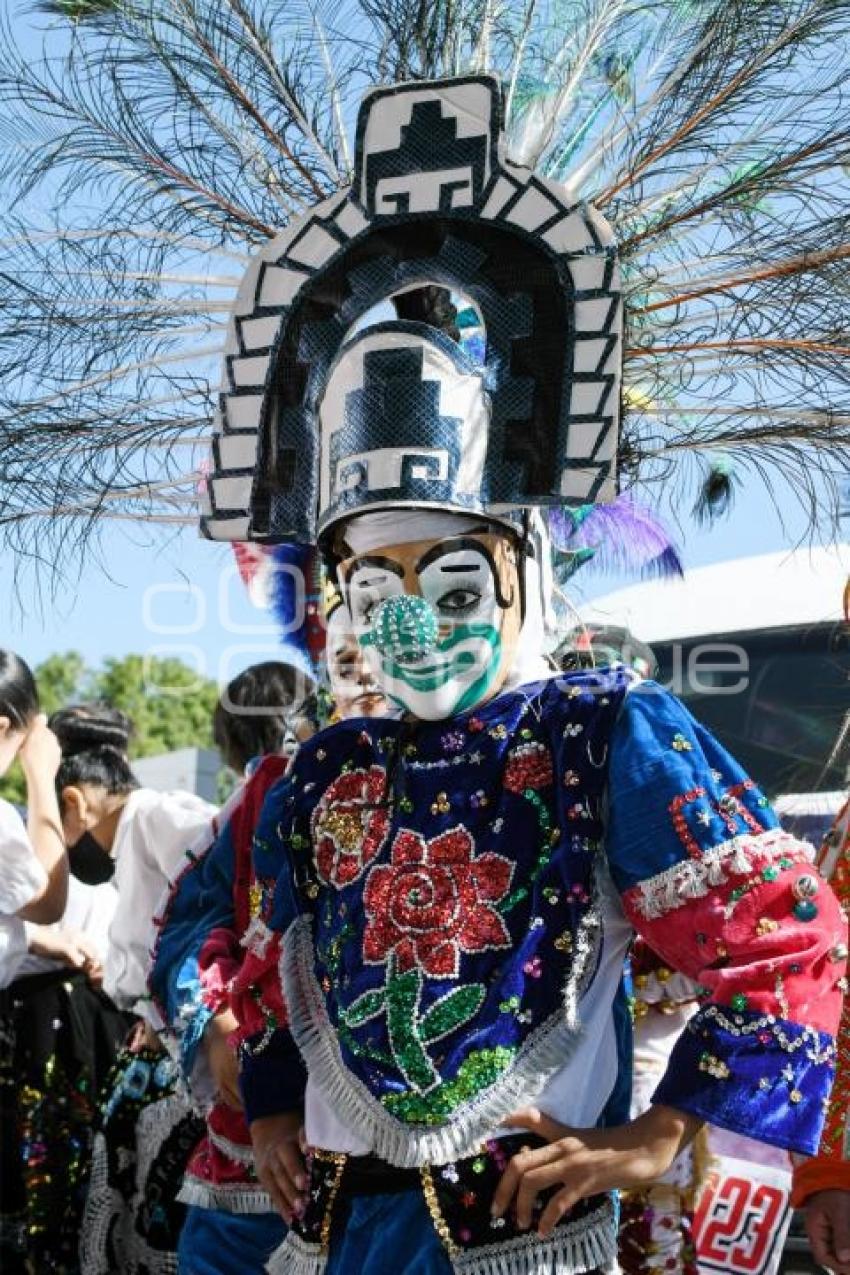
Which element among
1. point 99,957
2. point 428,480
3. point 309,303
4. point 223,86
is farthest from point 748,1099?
point 99,957

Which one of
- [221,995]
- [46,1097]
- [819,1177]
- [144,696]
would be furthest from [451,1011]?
[144,696]

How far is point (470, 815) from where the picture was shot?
7.74 ft

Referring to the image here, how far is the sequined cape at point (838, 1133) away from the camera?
262cm

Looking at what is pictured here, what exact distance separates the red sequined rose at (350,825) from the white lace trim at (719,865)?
0.45m

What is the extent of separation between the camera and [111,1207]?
4.33m

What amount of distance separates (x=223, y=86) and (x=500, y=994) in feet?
6.30

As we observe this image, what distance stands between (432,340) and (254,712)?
2104mm

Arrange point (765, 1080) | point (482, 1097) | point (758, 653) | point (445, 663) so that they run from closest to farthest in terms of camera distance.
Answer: point (765, 1080) < point (482, 1097) < point (445, 663) < point (758, 653)

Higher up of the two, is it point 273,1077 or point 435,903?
point 435,903

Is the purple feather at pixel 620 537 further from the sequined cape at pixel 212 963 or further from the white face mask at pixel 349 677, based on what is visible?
the sequined cape at pixel 212 963

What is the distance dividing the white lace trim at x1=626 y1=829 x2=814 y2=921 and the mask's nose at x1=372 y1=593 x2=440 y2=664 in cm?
48

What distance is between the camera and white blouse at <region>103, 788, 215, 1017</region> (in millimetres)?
3979

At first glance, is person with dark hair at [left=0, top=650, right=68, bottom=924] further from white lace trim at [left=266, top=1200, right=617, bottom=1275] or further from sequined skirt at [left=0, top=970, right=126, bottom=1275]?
white lace trim at [left=266, top=1200, right=617, bottom=1275]

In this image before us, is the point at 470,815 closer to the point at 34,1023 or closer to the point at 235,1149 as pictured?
the point at 235,1149
